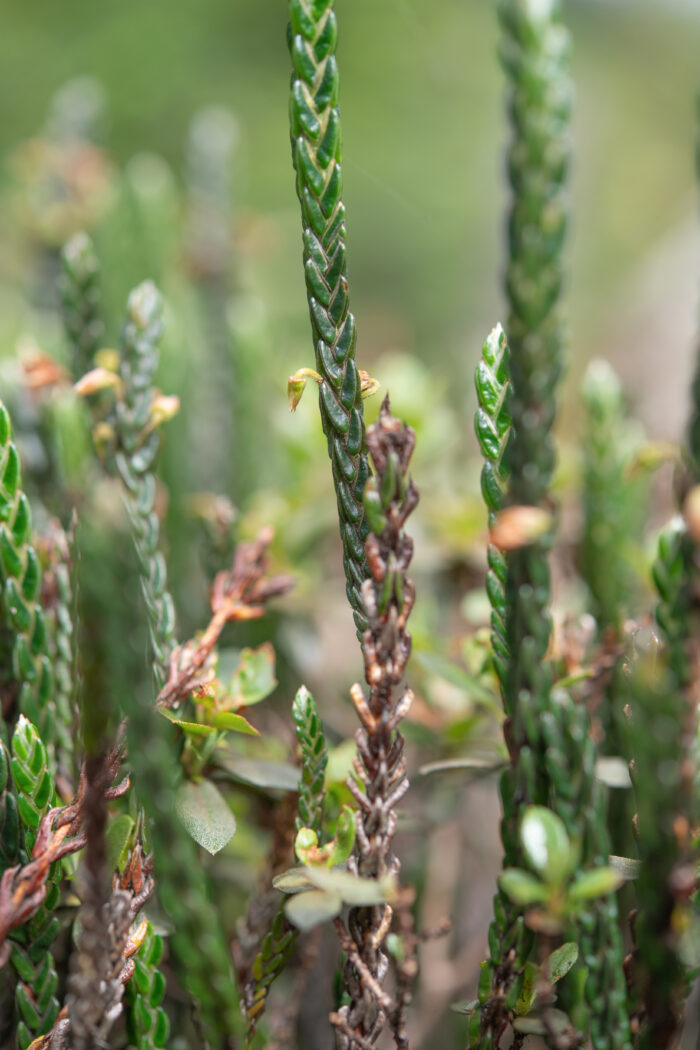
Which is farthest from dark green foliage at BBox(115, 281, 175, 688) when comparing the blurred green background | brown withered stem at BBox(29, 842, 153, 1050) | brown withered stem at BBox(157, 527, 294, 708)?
the blurred green background

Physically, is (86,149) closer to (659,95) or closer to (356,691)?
(356,691)

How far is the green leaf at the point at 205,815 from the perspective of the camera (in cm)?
44

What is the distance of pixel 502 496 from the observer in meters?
0.43

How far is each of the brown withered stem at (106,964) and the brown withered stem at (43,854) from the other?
0.11ft

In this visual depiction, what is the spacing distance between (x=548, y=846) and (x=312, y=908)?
0.37ft

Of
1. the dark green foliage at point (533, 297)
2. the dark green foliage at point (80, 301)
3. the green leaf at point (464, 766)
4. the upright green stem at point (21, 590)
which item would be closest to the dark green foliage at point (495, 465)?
the dark green foliage at point (533, 297)

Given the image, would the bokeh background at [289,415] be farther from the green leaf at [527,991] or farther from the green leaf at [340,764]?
the green leaf at [527,991]

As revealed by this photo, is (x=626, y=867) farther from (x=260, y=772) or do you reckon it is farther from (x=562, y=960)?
(x=260, y=772)

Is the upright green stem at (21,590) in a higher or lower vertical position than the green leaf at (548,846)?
higher

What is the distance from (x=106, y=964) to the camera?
38cm

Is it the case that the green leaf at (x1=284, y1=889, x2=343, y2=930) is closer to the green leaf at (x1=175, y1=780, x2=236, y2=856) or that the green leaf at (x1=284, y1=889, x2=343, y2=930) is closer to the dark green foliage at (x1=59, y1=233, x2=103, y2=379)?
the green leaf at (x1=175, y1=780, x2=236, y2=856)

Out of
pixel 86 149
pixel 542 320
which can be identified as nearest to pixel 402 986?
pixel 542 320

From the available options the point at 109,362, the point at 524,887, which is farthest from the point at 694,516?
the point at 109,362

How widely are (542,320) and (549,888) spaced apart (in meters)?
0.26
